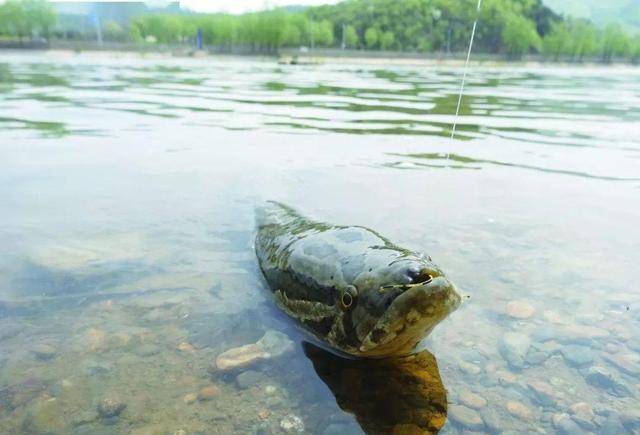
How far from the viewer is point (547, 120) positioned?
12883mm

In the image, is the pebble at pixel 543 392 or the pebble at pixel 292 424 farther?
the pebble at pixel 543 392

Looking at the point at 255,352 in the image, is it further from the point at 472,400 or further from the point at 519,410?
the point at 519,410

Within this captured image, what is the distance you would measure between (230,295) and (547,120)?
1189 cm

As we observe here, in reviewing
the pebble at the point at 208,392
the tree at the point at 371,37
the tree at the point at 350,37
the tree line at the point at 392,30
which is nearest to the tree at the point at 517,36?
the tree line at the point at 392,30

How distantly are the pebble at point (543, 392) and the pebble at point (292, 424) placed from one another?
3.69 ft

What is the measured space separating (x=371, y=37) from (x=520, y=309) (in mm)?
124307

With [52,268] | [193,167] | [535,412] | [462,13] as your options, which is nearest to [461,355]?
[535,412]

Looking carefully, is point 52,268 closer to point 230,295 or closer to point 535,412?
point 230,295

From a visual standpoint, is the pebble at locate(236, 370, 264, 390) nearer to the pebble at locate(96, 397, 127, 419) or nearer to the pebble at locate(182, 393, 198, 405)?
the pebble at locate(182, 393, 198, 405)

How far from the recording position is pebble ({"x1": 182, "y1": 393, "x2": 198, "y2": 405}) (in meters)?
2.29

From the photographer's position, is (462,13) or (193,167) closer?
(193,167)

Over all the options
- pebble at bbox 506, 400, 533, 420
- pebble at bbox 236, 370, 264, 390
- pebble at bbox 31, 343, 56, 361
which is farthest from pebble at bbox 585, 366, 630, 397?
pebble at bbox 31, 343, 56, 361

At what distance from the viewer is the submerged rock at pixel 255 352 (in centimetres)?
258

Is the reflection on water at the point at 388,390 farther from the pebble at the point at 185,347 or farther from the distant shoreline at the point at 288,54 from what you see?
the distant shoreline at the point at 288,54
